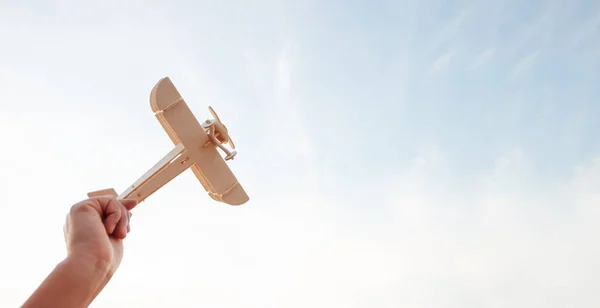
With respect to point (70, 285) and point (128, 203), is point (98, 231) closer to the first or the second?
point (70, 285)

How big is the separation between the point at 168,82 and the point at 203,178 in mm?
866

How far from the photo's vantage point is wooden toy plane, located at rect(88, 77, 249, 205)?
347 centimetres

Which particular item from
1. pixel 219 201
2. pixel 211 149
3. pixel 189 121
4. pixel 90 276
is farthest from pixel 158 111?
pixel 90 276

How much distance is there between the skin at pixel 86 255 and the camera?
1841mm

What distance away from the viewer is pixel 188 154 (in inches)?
143

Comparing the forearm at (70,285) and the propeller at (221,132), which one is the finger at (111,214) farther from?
the propeller at (221,132)

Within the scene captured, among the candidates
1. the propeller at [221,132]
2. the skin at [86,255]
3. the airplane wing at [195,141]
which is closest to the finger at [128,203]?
the skin at [86,255]

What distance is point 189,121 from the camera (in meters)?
3.66

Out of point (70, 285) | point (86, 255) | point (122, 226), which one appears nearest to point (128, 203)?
point (122, 226)

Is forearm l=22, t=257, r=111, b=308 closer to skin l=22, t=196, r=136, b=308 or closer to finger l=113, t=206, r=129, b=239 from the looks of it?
skin l=22, t=196, r=136, b=308

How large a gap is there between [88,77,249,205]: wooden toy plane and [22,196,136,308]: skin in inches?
36.2

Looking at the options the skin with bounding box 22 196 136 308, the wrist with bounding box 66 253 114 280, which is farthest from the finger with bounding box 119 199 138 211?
the wrist with bounding box 66 253 114 280

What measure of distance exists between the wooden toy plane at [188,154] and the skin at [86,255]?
920 millimetres

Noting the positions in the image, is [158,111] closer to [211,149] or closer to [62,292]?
[211,149]
